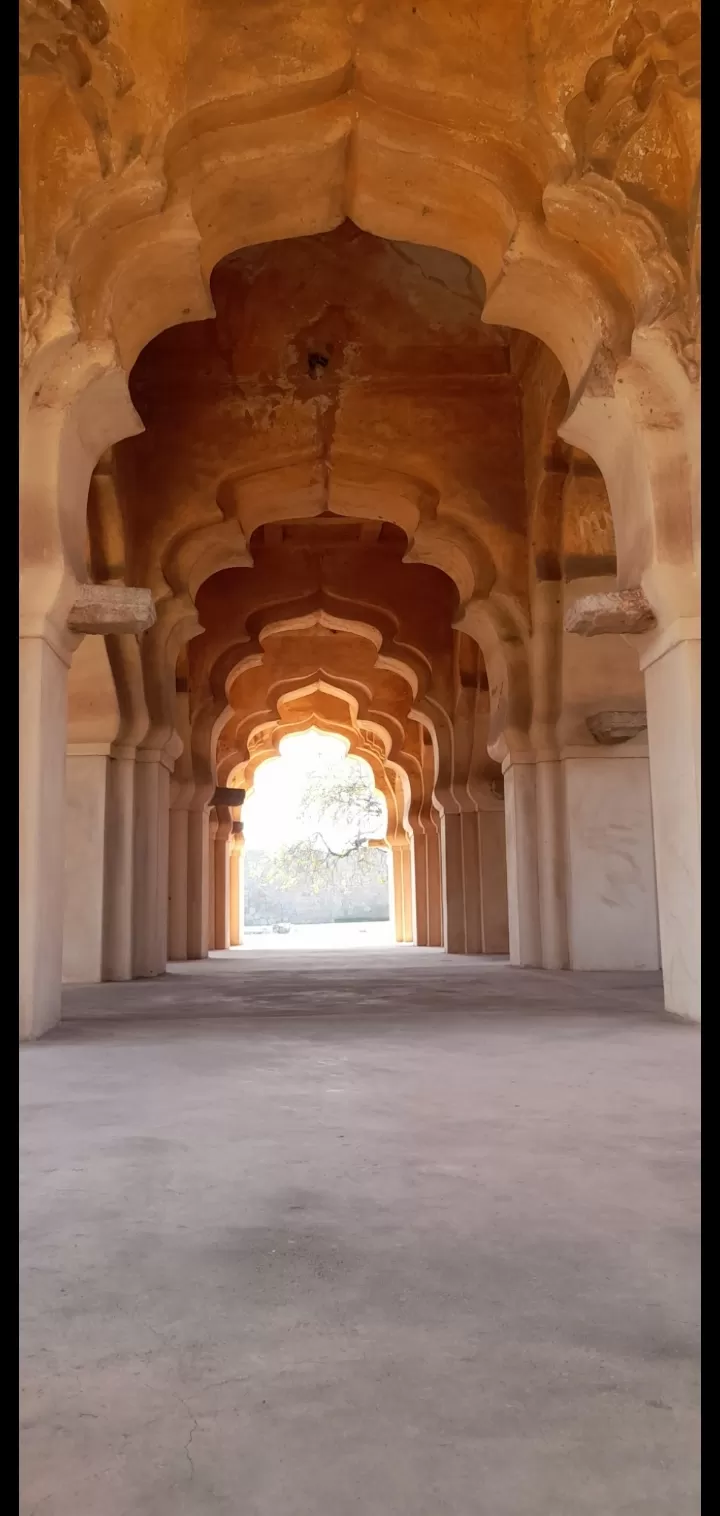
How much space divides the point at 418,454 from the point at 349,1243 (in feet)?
22.6

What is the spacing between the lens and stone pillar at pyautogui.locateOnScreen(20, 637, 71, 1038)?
4.40m

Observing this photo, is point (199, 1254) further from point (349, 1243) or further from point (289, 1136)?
point (289, 1136)

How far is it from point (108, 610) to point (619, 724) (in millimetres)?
3846

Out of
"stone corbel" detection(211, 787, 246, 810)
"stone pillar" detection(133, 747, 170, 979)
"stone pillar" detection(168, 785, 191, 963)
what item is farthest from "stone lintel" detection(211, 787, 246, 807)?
"stone pillar" detection(133, 747, 170, 979)

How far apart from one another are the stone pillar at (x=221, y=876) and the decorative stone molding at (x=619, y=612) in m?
11.4

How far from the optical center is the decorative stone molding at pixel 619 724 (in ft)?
24.9

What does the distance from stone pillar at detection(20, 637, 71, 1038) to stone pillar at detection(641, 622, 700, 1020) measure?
2576mm

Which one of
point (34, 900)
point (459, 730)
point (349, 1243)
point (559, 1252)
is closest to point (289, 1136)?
point (349, 1243)

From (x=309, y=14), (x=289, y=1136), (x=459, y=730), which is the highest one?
(x=309, y=14)

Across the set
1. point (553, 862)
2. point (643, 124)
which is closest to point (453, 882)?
point (553, 862)

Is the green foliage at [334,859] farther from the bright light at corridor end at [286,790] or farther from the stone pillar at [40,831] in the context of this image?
the stone pillar at [40,831]

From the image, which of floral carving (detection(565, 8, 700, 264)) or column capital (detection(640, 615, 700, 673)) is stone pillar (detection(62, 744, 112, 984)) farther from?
floral carving (detection(565, 8, 700, 264))

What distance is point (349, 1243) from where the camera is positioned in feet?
6.35
